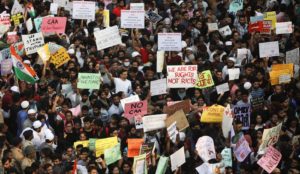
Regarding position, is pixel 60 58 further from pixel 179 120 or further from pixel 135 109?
pixel 179 120

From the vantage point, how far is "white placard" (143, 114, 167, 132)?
16.4m

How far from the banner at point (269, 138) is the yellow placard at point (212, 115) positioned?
41.0 inches

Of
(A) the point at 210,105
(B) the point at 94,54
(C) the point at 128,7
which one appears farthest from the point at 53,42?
(A) the point at 210,105

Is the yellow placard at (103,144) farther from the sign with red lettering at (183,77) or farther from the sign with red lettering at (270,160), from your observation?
the sign with red lettering at (183,77)

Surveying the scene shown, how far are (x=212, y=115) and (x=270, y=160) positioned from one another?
1.64m

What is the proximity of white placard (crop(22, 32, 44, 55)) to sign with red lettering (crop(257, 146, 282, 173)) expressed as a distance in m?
6.20

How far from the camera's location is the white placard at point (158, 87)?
18.0 metres

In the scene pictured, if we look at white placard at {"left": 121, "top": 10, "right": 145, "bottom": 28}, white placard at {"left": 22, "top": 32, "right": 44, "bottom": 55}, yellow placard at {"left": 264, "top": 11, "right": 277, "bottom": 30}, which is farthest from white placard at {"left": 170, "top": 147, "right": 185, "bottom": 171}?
yellow placard at {"left": 264, "top": 11, "right": 277, "bottom": 30}

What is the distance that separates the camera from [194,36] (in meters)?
20.7

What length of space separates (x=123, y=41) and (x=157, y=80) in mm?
2510

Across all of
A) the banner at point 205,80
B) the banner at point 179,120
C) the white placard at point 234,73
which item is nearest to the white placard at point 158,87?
the banner at point 205,80

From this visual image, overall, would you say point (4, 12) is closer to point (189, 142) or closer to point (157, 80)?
point (157, 80)

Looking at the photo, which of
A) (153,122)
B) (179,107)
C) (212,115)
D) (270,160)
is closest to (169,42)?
(179,107)

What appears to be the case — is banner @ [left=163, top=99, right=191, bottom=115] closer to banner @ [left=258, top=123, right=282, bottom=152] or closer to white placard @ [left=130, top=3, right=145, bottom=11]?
banner @ [left=258, top=123, right=282, bottom=152]
